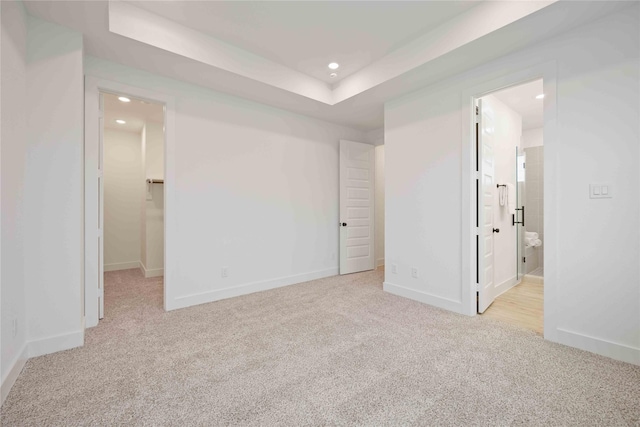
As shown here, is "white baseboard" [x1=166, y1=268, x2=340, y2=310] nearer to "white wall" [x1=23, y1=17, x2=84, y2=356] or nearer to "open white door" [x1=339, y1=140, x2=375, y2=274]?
"open white door" [x1=339, y1=140, x2=375, y2=274]

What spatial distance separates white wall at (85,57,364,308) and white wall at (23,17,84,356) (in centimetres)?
52

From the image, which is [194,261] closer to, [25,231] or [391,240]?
[25,231]

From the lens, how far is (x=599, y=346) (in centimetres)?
222

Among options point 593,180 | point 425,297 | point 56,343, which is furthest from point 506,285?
point 56,343

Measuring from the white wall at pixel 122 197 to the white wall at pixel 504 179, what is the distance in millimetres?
5945

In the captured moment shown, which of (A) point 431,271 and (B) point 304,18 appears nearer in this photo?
(B) point 304,18

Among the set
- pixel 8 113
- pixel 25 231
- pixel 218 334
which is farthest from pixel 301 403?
pixel 8 113

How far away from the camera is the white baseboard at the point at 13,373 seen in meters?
1.69

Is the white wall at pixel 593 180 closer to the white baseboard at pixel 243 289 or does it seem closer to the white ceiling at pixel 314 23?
the white ceiling at pixel 314 23

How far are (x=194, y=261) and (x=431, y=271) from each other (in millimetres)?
2880

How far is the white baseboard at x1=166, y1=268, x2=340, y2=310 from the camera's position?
3.30 metres

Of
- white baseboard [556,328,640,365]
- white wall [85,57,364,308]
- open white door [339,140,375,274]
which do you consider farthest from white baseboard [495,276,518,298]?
white wall [85,57,364,308]

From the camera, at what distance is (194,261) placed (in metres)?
3.41

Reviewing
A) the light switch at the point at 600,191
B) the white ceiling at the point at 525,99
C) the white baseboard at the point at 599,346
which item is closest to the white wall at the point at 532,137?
the white ceiling at the point at 525,99
